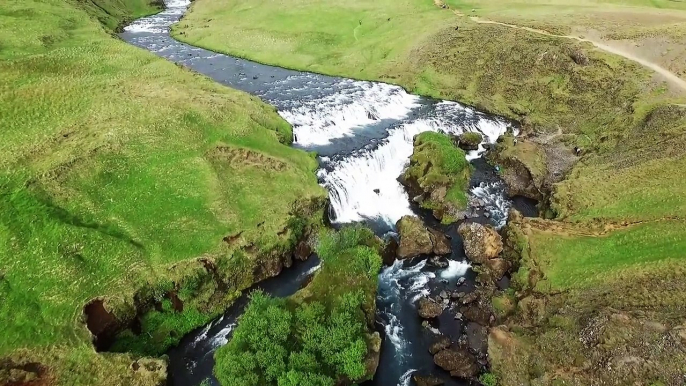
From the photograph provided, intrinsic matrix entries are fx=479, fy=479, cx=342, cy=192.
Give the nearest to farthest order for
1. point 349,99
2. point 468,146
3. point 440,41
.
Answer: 1. point 468,146
2. point 349,99
3. point 440,41

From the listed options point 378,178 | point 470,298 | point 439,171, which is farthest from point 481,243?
point 378,178

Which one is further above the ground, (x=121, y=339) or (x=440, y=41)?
(x=440, y=41)

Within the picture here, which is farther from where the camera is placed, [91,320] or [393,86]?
[393,86]

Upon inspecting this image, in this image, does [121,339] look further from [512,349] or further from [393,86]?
[393,86]

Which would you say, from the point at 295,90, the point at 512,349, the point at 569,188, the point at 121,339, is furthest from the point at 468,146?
the point at 121,339

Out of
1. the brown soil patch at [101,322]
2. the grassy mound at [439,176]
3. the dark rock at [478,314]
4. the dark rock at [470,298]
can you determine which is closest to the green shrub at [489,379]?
the dark rock at [478,314]

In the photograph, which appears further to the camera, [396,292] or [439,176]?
[439,176]

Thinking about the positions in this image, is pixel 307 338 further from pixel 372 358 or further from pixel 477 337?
pixel 477 337
